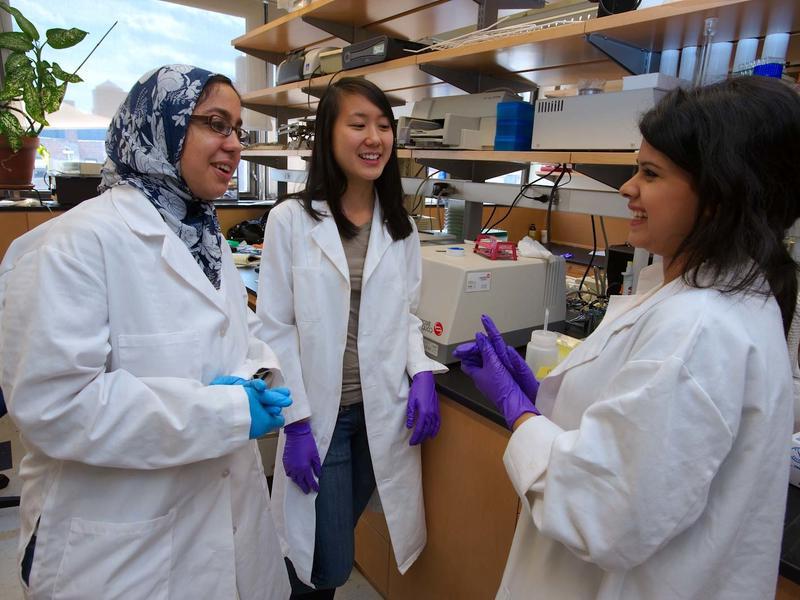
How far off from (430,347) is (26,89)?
85.3 inches

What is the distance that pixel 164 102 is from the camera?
841 millimetres

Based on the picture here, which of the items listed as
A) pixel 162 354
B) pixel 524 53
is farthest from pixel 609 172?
pixel 162 354

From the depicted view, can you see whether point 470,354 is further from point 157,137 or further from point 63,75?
point 63,75

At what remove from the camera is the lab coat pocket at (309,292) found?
123 centimetres

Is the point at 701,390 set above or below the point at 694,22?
below

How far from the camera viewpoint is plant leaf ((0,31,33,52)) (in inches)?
85.4

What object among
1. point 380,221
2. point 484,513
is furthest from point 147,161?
point 484,513

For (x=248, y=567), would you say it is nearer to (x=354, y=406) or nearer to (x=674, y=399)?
(x=354, y=406)

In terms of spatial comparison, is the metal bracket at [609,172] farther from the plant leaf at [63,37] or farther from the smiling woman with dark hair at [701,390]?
the plant leaf at [63,37]

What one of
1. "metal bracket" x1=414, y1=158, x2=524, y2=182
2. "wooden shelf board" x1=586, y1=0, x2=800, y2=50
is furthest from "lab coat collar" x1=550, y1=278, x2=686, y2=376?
"metal bracket" x1=414, y1=158, x2=524, y2=182

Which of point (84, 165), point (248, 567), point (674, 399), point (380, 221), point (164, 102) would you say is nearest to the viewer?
point (674, 399)

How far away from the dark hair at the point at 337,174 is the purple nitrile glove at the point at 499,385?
1.42ft

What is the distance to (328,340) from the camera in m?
1.23

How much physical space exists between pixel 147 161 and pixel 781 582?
3.92ft
